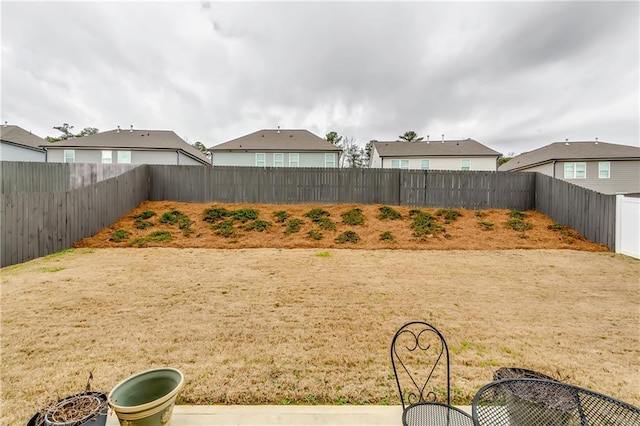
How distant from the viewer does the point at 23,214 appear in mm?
6297

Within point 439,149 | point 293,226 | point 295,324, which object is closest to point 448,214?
point 293,226

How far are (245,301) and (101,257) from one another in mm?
5330

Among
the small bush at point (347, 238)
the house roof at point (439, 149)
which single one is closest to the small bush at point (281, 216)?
the small bush at point (347, 238)

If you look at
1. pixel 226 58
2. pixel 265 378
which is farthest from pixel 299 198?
pixel 265 378

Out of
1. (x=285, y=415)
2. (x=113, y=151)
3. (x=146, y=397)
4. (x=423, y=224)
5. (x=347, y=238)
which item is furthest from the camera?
(x=113, y=151)

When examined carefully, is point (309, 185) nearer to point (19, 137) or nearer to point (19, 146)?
point (19, 146)

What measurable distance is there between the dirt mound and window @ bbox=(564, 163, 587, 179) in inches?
431

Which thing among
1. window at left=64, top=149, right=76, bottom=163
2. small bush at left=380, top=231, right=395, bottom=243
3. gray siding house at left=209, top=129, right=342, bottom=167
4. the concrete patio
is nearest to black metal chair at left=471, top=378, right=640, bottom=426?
the concrete patio

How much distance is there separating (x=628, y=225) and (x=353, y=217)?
845 cm

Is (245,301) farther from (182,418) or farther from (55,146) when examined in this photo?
(55,146)

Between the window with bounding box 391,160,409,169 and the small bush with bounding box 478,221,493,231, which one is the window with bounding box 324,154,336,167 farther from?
the small bush with bounding box 478,221,493,231

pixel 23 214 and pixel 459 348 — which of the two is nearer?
pixel 459 348

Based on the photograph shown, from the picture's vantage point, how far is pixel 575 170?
59.7 feet

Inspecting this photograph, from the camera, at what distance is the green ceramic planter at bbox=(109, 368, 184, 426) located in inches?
54.7
